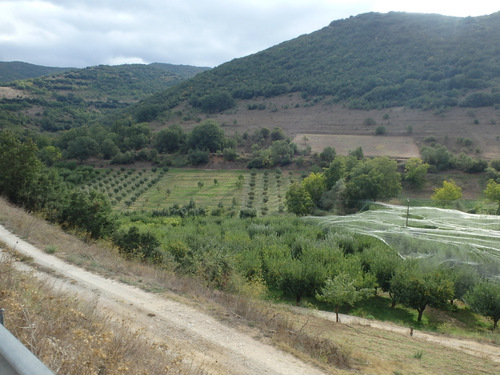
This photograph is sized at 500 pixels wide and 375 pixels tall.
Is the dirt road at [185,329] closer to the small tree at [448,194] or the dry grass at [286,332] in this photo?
the dry grass at [286,332]

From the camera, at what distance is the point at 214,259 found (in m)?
16.2

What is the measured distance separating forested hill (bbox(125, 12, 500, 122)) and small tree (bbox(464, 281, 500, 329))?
64.1m

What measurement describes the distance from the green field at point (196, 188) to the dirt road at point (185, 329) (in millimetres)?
27601

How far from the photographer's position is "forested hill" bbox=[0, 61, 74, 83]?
6016 inches

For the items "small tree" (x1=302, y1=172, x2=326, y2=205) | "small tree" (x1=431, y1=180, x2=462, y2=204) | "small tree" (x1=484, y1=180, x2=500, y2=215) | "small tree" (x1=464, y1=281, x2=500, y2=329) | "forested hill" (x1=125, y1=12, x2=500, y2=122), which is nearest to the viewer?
"small tree" (x1=464, y1=281, x2=500, y2=329)

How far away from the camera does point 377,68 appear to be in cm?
9625

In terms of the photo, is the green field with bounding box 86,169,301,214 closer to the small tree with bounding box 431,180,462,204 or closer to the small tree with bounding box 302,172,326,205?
the small tree with bounding box 302,172,326,205

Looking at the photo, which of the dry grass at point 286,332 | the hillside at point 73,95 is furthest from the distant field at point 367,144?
the hillside at point 73,95

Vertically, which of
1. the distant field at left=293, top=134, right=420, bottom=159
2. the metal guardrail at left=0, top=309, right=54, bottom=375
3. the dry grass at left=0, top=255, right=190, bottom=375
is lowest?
the distant field at left=293, top=134, right=420, bottom=159

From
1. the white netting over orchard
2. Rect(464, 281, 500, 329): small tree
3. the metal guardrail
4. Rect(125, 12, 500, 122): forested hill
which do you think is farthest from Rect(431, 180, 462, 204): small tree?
Rect(125, 12, 500, 122): forested hill

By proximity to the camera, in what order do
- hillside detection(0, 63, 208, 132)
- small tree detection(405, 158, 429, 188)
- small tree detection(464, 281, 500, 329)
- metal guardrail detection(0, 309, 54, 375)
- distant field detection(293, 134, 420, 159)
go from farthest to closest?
1. hillside detection(0, 63, 208, 132)
2. distant field detection(293, 134, 420, 159)
3. small tree detection(405, 158, 429, 188)
4. small tree detection(464, 281, 500, 329)
5. metal guardrail detection(0, 309, 54, 375)

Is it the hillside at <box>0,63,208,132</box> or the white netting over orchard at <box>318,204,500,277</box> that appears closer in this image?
the white netting over orchard at <box>318,204,500,277</box>

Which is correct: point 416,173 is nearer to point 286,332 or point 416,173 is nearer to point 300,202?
point 300,202

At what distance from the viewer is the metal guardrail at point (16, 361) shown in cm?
184
